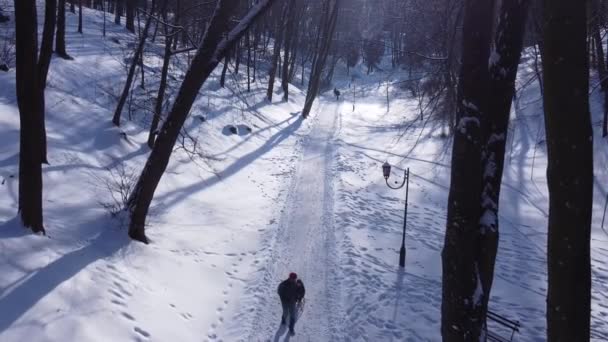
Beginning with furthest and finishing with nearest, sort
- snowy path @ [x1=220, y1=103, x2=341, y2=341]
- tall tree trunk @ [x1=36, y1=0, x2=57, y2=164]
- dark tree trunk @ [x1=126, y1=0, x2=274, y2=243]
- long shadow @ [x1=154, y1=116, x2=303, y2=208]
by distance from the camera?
long shadow @ [x1=154, y1=116, x2=303, y2=208], tall tree trunk @ [x1=36, y1=0, x2=57, y2=164], dark tree trunk @ [x1=126, y1=0, x2=274, y2=243], snowy path @ [x1=220, y1=103, x2=341, y2=341]

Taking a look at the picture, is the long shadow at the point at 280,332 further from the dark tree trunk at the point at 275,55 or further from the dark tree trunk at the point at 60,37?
the dark tree trunk at the point at 275,55

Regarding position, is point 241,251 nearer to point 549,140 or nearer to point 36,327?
point 36,327

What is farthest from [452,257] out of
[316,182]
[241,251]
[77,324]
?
[316,182]

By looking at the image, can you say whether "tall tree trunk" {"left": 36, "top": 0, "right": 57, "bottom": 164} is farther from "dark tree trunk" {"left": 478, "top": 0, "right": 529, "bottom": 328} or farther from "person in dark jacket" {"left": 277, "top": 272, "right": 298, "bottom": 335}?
"dark tree trunk" {"left": 478, "top": 0, "right": 529, "bottom": 328}

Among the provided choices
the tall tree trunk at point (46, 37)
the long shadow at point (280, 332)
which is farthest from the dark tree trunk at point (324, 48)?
the long shadow at point (280, 332)

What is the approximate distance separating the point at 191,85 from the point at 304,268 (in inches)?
182

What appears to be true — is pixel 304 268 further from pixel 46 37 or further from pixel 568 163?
pixel 46 37

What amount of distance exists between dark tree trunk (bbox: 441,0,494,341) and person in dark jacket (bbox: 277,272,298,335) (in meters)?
3.47

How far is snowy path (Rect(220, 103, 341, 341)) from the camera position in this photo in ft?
23.0

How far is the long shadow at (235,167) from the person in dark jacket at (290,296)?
5.39 m

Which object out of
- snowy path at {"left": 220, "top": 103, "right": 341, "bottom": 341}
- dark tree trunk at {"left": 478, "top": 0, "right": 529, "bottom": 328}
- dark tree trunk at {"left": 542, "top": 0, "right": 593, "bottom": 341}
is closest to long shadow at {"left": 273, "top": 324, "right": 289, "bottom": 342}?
snowy path at {"left": 220, "top": 103, "right": 341, "bottom": 341}

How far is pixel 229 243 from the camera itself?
394 inches

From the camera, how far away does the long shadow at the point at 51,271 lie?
17.0ft

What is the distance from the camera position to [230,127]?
20.0 m
